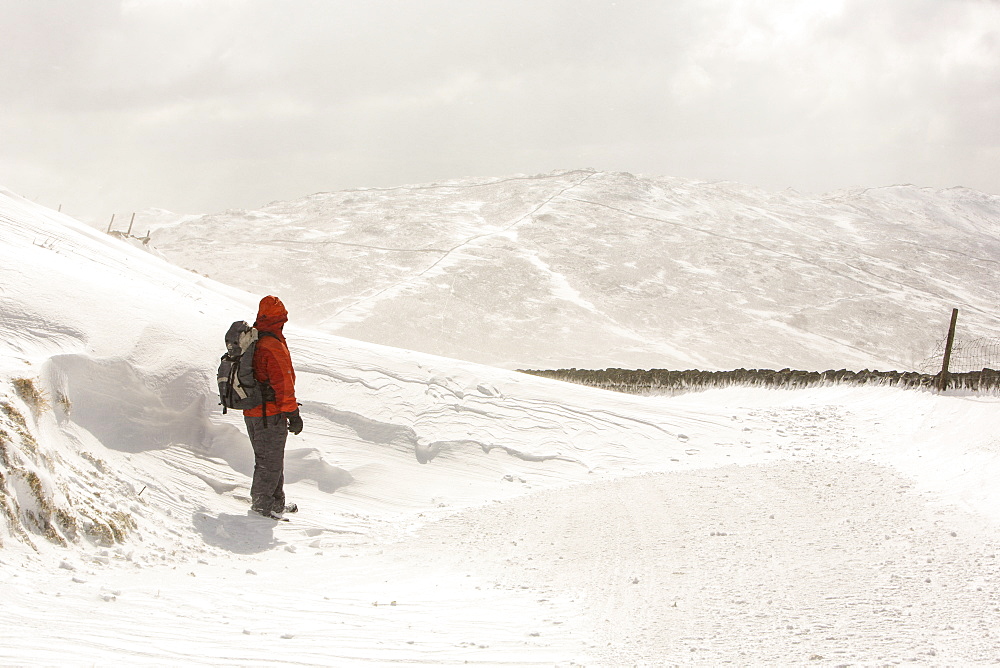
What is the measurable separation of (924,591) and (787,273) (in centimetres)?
5728

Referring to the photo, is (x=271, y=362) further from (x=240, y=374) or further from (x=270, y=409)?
(x=270, y=409)

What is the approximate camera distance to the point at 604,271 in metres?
57.4

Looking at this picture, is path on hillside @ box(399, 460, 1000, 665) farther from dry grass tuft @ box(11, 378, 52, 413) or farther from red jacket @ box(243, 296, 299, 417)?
dry grass tuft @ box(11, 378, 52, 413)

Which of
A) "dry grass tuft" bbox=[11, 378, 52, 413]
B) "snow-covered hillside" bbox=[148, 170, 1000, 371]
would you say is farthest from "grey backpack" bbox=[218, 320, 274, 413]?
"snow-covered hillside" bbox=[148, 170, 1000, 371]

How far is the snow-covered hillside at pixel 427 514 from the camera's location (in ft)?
15.3

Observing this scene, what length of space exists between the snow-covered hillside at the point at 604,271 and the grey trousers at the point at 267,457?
3492 cm

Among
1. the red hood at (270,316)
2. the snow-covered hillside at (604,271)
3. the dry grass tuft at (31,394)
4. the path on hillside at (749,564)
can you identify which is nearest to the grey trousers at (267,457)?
the red hood at (270,316)

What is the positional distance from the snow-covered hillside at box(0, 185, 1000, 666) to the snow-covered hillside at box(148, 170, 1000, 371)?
103ft

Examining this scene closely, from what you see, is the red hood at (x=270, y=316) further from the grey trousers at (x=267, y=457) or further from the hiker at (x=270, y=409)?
the grey trousers at (x=267, y=457)

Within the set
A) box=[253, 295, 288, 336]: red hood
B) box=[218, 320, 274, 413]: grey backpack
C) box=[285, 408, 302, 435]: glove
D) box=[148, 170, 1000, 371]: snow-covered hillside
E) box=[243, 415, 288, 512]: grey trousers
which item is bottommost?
box=[243, 415, 288, 512]: grey trousers

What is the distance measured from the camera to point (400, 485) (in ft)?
30.4

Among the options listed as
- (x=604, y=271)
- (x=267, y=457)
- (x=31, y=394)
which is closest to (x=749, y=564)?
(x=267, y=457)

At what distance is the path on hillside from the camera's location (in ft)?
15.5

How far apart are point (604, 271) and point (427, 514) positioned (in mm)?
49931
